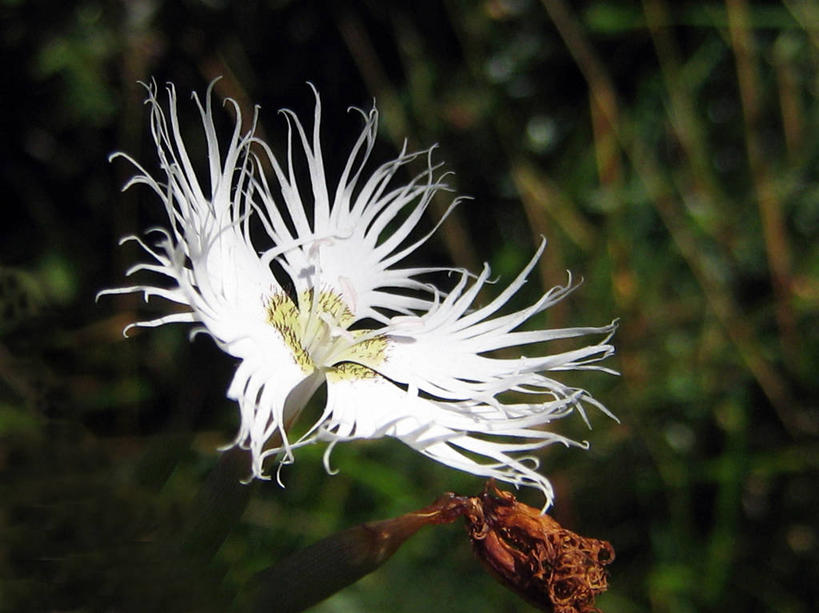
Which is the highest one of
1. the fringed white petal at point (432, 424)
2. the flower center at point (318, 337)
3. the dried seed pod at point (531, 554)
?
the flower center at point (318, 337)

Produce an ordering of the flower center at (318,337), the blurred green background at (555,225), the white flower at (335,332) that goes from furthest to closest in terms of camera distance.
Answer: the blurred green background at (555,225) < the flower center at (318,337) < the white flower at (335,332)

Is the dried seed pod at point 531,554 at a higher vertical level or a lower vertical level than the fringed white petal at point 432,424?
lower

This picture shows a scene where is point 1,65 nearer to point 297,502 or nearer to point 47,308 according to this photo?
point 47,308

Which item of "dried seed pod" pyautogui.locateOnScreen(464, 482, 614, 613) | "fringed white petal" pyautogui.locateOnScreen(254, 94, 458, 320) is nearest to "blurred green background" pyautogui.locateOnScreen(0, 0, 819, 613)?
"fringed white petal" pyautogui.locateOnScreen(254, 94, 458, 320)

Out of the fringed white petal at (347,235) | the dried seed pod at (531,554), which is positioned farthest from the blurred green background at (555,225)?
the dried seed pod at (531,554)

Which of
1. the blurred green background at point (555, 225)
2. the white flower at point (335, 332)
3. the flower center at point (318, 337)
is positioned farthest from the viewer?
the blurred green background at point (555, 225)

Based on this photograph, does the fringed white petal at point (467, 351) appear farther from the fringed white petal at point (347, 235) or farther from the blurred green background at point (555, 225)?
the blurred green background at point (555, 225)

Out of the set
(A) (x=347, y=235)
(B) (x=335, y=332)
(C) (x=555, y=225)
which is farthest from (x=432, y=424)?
(C) (x=555, y=225)

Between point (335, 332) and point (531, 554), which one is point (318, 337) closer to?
point (335, 332)
